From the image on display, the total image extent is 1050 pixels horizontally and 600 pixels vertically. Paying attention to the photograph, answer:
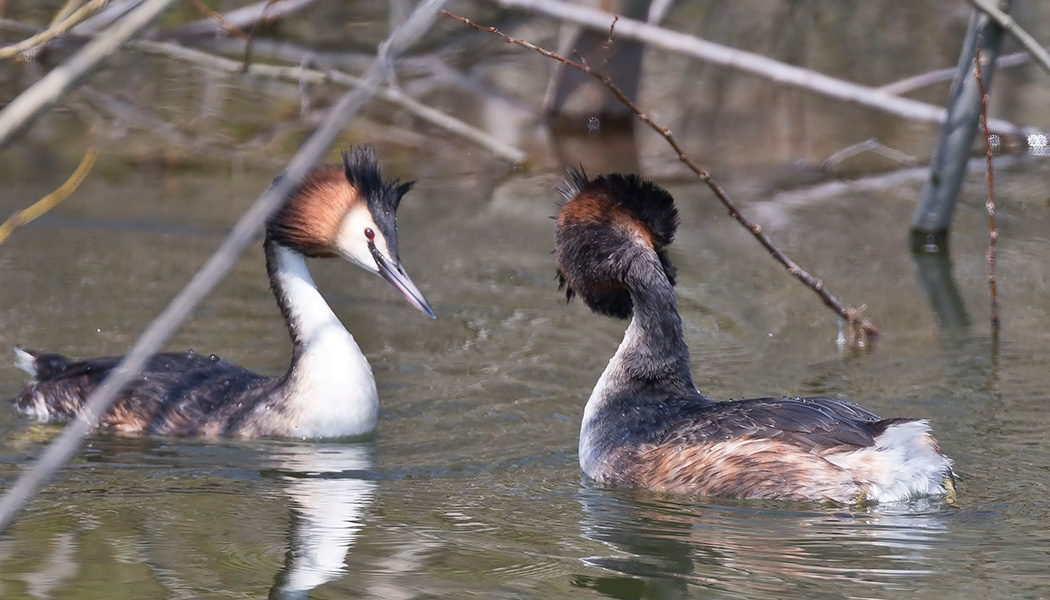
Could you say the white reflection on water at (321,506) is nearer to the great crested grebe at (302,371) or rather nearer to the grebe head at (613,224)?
the great crested grebe at (302,371)

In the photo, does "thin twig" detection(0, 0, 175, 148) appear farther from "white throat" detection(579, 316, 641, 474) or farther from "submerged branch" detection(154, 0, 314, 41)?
"submerged branch" detection(154, 0, 314, 41)

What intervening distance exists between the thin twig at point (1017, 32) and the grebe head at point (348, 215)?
311 cm

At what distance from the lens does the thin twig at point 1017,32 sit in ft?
22.8

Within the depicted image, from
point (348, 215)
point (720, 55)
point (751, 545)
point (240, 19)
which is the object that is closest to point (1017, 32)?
point (720, 55)

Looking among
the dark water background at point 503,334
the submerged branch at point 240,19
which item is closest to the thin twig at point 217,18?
the dark water background at point 503,334

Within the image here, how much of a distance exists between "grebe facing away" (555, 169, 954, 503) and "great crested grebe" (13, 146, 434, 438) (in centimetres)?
75

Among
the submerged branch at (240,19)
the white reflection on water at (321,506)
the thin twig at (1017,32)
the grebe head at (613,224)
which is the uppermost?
the submerged branch at (240,19)

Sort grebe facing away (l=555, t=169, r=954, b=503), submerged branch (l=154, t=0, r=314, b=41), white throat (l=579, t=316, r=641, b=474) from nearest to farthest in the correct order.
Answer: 1. grebe facing away (l=555, t=169, r=954, b=503)
2. white throat (l=579, t=316, r=641, b=474)
3. submerged branch (l=154, t=0, r=314, b=41)

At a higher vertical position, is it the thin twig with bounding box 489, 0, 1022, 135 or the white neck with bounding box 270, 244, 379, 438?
the thin twig with bounding box 489, 0, 1022, 135

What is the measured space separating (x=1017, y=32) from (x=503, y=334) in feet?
9.71

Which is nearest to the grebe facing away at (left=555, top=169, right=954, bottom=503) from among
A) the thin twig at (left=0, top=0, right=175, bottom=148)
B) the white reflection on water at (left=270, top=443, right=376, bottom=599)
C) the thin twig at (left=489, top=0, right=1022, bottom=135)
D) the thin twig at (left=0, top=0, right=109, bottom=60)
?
the white reflection on water at (left=270, top=443, right=376, bottom=599)

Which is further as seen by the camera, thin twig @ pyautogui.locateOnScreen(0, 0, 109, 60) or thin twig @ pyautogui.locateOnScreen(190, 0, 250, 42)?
thin twig @ pyautogui.locateOnScreen(190, 0, 250, 42)

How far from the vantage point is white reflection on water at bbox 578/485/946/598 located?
13.2 ft

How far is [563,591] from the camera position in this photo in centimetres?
398
